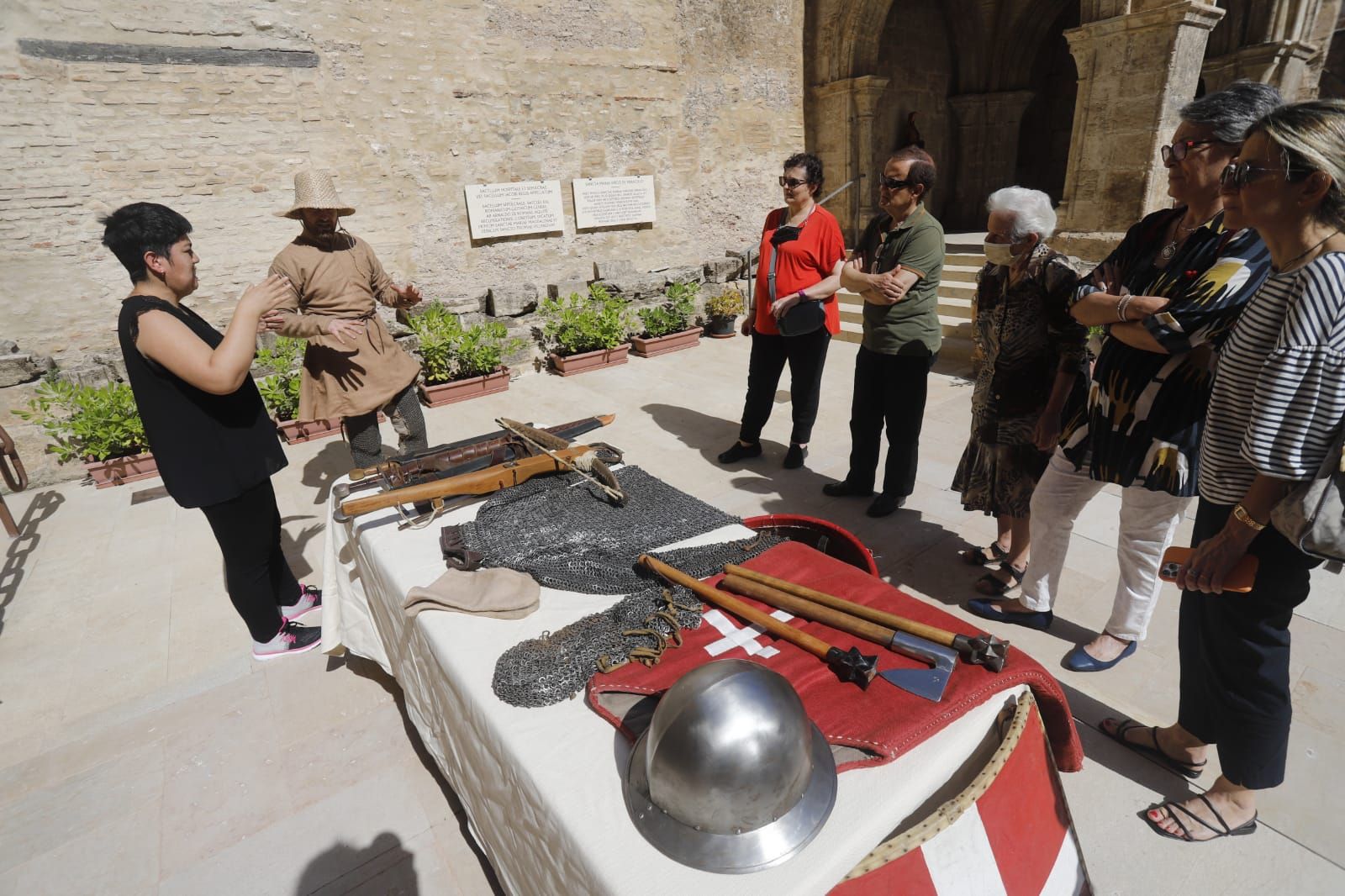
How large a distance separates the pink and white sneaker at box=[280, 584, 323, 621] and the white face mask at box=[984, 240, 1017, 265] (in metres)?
3.34

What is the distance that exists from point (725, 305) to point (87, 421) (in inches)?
259

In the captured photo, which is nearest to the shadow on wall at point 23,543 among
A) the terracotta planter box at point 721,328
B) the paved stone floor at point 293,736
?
the paved stone floor at point 293,736

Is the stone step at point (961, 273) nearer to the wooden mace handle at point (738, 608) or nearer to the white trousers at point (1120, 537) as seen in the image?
the white trousers at point (1120, 537)

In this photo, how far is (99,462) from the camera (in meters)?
4.98

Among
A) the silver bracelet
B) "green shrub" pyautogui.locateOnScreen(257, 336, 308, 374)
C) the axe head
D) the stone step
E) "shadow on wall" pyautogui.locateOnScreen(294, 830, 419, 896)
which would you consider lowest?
"shadow on wall" pyautogui.locateOnScreen(294, 830, 419, 896)

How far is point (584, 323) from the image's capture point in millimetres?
7230

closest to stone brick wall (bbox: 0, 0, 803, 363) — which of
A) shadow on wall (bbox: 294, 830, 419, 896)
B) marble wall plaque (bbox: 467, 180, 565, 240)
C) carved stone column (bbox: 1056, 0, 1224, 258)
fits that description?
marble wall plaque (bbox: 467, 180, 565, 240)

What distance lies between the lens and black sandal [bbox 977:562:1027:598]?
286 centimetres

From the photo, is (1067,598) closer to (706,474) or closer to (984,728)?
(984,728)

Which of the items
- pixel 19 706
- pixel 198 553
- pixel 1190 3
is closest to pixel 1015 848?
pixel 19 706

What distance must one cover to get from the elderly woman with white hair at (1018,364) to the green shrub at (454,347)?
199 inches

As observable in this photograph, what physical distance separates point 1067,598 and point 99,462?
22.0ft

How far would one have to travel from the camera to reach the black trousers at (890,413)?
344cm

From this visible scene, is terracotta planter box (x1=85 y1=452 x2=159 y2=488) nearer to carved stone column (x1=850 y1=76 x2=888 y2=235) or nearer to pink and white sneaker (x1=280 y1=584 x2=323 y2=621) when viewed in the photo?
pink and white sneaker (x1=280 y1=584 x2=323 y2=621)
